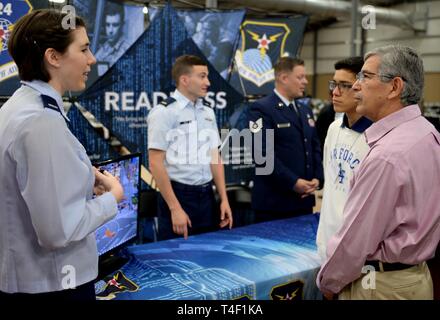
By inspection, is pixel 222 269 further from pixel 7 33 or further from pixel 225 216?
pixel 7 33

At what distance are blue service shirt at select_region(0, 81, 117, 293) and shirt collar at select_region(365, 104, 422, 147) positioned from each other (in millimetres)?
825

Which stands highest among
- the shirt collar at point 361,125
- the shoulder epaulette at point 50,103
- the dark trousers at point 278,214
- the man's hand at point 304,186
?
the shoulder epaulette at point 50,103

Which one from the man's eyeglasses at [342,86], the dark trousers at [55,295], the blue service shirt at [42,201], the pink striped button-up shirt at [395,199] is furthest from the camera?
the man's eyeglasses at [342,86]

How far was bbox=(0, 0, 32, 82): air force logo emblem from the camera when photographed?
101 inches

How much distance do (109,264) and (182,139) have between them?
97cm

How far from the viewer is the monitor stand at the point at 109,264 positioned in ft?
5.89

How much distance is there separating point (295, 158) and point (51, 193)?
212 cm

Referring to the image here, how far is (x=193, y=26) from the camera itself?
3.79 metres

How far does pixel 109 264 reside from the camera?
1.88m

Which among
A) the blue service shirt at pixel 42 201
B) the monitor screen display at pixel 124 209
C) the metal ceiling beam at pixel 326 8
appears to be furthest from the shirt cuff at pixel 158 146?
Answer: the metal ceiling beam at pixel 326 8

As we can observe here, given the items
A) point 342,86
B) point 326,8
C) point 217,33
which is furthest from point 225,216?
point 326,8

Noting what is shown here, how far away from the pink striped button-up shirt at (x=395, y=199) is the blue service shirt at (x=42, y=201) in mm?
723

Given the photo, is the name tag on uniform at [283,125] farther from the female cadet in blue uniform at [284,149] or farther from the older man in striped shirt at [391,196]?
the older man in striped shirt at [391,196]
